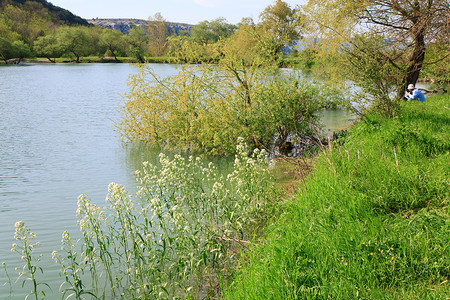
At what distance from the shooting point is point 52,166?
13.5 meters

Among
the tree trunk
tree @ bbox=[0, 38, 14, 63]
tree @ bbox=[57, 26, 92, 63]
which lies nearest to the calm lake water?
the tree trunk

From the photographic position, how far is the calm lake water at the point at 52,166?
7727 millimetres

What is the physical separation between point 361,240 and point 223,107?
30.9ft

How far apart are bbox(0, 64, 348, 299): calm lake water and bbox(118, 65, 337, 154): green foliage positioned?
1633mm

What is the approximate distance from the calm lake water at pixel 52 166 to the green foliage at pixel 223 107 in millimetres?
1633

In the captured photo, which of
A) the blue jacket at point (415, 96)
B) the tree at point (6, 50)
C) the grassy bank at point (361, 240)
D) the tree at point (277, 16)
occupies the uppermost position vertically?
the tree at point (277, 16)

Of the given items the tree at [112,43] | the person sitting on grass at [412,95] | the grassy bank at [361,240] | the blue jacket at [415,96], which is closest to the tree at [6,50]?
the tree at [112,43]

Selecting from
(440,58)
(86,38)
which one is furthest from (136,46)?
(440,58)

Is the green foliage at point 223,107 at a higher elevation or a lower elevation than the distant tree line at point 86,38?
lower

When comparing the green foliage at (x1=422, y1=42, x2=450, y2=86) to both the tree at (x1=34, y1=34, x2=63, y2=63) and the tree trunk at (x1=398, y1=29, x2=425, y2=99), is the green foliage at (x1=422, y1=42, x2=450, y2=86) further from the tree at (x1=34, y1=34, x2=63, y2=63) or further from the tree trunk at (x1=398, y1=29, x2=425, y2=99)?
the tree at (x1=34, y1=34, x2=63, y2=63)

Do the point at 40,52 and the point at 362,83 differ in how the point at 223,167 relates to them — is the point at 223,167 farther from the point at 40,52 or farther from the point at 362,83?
the point at 40,52

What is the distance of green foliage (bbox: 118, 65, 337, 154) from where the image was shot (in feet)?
43.7

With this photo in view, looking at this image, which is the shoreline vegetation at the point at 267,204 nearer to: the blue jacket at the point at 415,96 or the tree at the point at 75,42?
the blue jacket at the point at 415,96

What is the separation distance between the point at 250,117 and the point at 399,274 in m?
9.62
